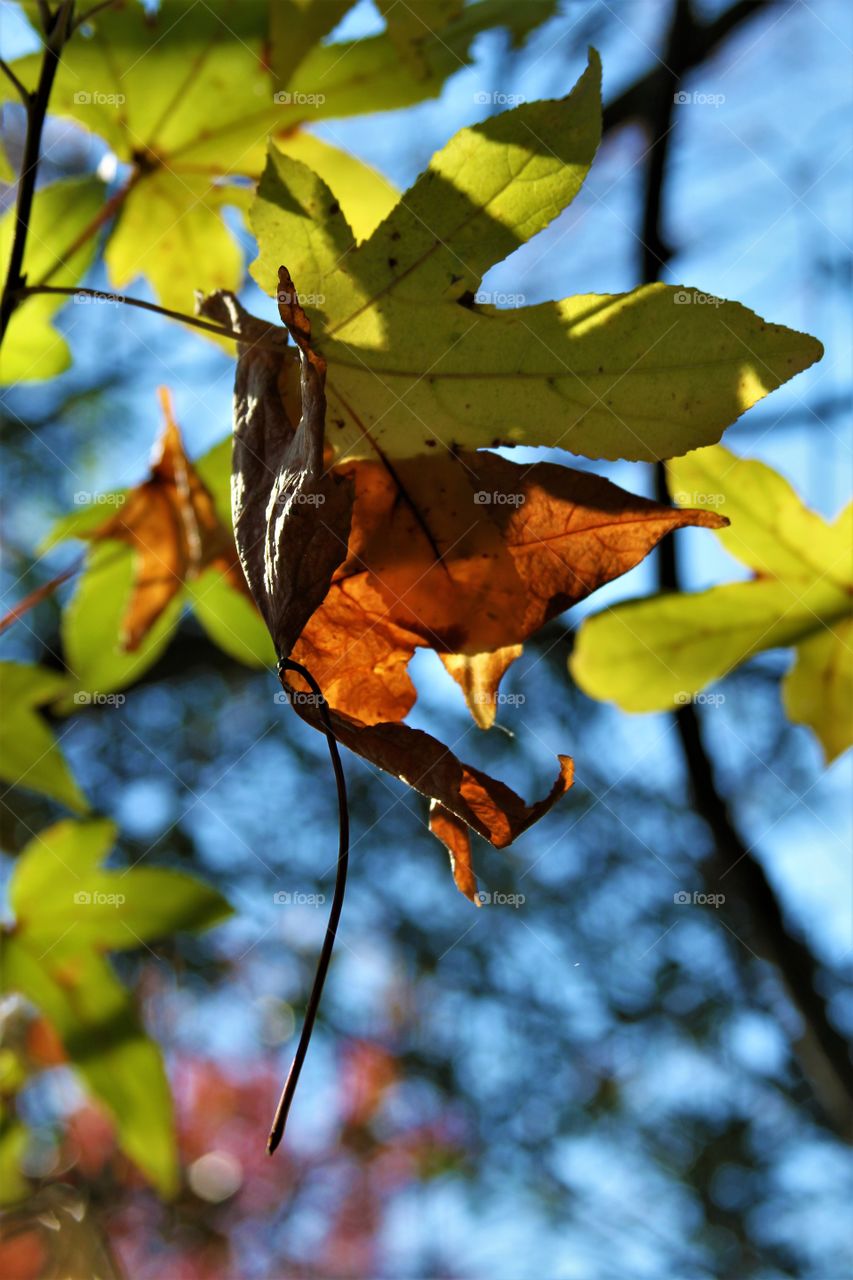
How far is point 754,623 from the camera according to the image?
905mm

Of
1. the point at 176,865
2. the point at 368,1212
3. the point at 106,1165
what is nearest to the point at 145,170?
the point at 176,865

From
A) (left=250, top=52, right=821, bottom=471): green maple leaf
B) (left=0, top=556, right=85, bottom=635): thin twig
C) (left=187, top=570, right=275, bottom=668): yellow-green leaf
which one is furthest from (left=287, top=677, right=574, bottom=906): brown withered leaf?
(left=187, top=570, right=275, bottom=668): yellow-green leaf

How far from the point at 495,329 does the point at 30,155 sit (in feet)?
1.08

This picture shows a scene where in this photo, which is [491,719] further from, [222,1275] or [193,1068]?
[222,1275]

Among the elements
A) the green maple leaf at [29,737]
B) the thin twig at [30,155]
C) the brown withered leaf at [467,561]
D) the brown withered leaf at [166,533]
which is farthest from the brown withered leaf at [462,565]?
the green maple leaf at [29,737]

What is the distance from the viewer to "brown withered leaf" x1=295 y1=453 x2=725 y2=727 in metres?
0.53

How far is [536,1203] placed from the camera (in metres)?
3.63

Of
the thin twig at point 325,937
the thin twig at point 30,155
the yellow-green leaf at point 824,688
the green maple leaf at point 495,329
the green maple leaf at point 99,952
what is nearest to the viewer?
the thin twig at point 325,937

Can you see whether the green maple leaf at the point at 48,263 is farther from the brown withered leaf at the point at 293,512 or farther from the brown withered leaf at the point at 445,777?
the brown withered leaf at the point at 445,777

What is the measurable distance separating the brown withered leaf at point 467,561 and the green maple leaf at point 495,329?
2 cm

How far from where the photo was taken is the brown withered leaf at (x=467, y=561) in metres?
0.53

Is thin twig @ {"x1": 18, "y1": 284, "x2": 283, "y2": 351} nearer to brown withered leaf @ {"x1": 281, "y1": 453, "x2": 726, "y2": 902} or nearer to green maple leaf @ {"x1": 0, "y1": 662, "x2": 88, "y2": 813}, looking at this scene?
brown withered leaf @ {"x1": 281, "y1": 453, "x2": 726, "y2": 902}

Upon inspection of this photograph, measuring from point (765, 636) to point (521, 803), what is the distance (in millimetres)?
549

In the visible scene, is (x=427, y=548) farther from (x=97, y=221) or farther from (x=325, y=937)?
(x=97, y=221)
